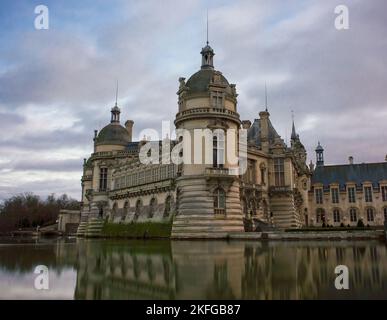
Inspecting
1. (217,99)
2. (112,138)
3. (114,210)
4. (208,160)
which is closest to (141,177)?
(114,210)

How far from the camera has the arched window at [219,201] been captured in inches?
1560

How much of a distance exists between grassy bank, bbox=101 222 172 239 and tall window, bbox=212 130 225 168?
30.0ft

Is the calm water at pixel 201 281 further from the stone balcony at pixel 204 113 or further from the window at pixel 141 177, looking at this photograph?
the window at pixel 141 177

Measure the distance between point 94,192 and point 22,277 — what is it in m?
51.3

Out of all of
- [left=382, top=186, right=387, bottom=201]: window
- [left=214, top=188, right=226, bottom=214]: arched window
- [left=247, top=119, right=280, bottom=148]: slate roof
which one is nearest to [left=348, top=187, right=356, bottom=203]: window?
[left=382, top=186, right=387, bottom=201]: window

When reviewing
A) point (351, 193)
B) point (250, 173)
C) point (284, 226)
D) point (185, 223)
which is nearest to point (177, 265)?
point (185, 223)

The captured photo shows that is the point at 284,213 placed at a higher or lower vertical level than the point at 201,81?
lower

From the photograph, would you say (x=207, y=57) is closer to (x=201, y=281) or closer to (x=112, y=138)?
(x=112, y=138)

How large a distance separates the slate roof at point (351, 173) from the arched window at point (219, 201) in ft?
141

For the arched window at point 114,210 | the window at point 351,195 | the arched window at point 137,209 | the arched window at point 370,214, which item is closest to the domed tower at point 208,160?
the arched window at point 137,209

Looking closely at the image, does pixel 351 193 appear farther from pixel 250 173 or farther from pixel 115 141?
pixel 115 141

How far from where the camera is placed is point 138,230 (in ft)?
165

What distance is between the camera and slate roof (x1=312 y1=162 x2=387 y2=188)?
7438 centimetres

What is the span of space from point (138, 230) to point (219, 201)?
15.1 meters
